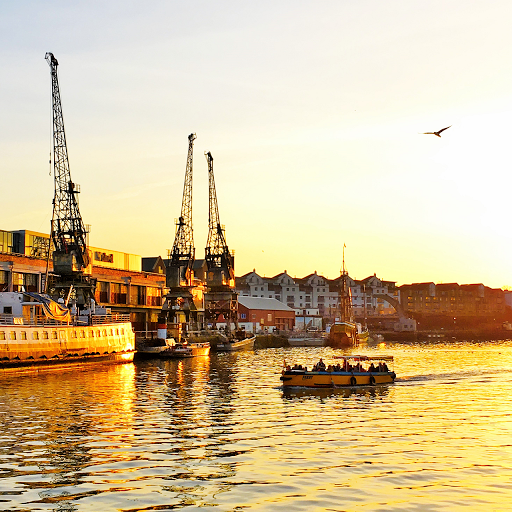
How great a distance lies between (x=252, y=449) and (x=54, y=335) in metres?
51.3

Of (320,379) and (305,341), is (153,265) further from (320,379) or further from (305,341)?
(320,379)

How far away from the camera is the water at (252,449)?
2361cm

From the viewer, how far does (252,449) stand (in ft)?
105

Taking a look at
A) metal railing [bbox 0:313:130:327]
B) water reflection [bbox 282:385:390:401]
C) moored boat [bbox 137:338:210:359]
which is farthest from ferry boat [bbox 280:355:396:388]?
moored boat [bbox 137:338:210:359]

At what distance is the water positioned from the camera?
2361cm

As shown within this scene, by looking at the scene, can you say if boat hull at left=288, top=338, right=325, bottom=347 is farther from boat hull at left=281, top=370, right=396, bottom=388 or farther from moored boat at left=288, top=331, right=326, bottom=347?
boat hull at left=281, top=370, right=396, bottom=388

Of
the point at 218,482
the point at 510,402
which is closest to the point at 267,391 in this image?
the point at 510,402

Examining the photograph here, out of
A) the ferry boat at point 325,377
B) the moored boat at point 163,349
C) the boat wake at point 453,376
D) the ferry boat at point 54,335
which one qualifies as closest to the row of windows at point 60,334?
the ferry boat at point 54,335

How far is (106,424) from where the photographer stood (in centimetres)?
3928

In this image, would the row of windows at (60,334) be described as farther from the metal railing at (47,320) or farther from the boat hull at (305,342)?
the boat hull at (305,342)

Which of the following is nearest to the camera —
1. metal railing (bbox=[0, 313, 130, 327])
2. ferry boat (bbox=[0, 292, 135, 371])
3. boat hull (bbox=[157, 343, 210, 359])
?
ferry boat (bbox=[0, 292, 135, 371])

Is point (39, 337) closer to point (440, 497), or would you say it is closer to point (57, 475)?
point (57, 475)

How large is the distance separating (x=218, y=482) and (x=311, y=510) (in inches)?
189

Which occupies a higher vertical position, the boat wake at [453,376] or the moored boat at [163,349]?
the moored boat at [163,349]
